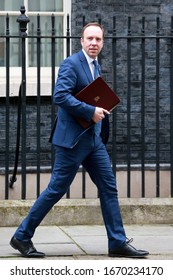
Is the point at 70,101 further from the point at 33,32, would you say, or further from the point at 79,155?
the point at 33,32

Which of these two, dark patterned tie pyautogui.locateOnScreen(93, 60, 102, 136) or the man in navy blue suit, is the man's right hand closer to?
the man in navy blue suit

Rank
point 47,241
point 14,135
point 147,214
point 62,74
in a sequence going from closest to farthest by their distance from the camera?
point 62,74 < point 47,241 < point 147,214 < point 14,135

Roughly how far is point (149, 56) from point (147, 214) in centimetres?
246

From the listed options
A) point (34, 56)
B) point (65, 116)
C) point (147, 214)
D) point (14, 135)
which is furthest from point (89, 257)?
point (34, 56)

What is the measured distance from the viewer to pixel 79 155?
7.59 meters

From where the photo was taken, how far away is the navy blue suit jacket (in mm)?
7375

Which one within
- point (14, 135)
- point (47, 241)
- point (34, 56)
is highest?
point (34, 56)

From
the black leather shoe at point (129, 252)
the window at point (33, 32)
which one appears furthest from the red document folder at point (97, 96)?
the window at point (33, 32)

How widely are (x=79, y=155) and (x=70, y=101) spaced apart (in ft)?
1.65

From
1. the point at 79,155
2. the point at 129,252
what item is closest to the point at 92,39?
the point at 79,155

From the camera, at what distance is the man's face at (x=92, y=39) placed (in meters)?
7.50

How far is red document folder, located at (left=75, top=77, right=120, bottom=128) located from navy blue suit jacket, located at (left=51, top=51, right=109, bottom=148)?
0.22 feet

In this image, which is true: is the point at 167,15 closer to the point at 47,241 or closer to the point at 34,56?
the point at 34,56

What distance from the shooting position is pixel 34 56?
37.3 feet
